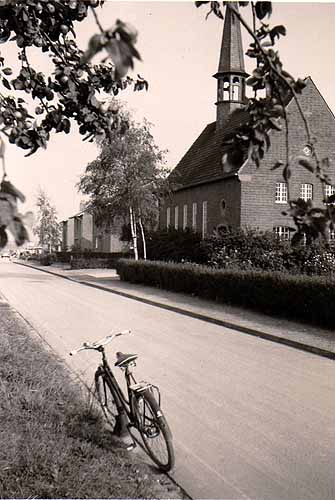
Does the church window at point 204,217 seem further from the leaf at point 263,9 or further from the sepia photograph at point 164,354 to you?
the leaf at point 263,9

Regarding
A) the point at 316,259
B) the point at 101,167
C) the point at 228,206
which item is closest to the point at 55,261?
the point at 101,167

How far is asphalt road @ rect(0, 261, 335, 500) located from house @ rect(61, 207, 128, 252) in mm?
45682

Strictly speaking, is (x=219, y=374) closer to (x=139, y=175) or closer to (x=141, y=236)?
(x=139, y=175)

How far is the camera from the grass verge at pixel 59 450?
13.1ft

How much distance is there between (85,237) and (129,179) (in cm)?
4015

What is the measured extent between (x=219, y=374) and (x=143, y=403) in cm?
346

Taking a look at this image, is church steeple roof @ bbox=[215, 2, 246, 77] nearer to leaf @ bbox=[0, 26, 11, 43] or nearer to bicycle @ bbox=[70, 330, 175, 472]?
leaf @ bbox=[0, 26, 11, 43]

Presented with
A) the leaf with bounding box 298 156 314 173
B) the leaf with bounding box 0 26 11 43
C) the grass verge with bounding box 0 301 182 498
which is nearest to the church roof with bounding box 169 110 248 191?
the grass verge with bounding box 0 301 182 498

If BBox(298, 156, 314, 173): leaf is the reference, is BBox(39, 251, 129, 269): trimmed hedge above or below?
below

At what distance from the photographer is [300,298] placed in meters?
13.7

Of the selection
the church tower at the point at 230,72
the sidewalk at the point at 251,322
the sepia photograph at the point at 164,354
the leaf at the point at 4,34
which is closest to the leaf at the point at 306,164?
the sepia photograph at the point at 164,354

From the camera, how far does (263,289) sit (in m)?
15.4

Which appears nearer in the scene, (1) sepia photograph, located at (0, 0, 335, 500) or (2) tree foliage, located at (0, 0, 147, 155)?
(1) sepia photograph, located at (0, 0, 335, 500)

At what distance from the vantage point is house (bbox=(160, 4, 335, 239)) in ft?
103
